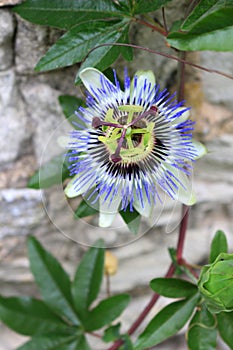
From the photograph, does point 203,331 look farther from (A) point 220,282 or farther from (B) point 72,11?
(B) point 72,11

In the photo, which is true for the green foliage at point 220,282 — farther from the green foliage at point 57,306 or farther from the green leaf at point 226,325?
the green foliage at point 57,306

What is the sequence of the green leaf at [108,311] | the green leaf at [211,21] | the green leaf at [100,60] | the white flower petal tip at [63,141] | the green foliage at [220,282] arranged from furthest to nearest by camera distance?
the green leaf at [108,311], the white flower petal tip at [63,141], the green leaf at [100,60], the green foliage at [220,282], the green leaf at [211,21]

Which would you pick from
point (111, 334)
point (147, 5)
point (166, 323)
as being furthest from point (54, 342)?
point (147, 5)

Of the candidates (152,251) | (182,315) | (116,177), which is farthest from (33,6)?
(152,251)

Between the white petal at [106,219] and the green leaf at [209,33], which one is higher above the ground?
the green leaf at [209,33]

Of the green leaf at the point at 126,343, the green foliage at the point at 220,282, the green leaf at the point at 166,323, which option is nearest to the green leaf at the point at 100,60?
the green foliage at the point at 220,282

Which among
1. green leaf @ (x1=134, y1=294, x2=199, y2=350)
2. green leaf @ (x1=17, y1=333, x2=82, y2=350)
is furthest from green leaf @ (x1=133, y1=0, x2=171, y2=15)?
green leaf @ (x1=17, y1=333, x2=82, y2=350)

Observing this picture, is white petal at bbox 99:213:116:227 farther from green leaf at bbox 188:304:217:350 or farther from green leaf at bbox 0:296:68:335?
green leaf at bbox 0:296:68:335


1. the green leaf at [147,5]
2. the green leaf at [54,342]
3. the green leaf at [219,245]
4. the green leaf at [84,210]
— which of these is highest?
the green leaf at [147,5]
